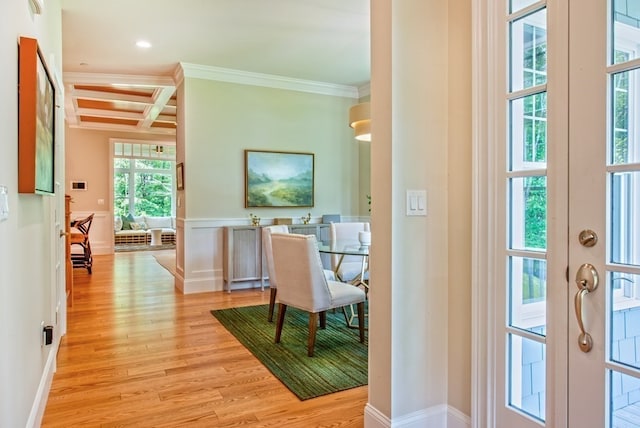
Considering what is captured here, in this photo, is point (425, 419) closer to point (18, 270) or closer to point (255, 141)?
point (18, 270)

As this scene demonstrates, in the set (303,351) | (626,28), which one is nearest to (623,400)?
(626,28)

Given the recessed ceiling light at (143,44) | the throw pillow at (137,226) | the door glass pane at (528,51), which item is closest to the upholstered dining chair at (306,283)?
the door glass pane at (528,51)

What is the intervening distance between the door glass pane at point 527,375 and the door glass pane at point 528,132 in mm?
720

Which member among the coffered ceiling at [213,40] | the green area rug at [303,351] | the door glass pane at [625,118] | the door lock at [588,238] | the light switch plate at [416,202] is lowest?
the green area rug at [303,351]

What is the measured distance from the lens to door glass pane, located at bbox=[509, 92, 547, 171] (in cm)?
162

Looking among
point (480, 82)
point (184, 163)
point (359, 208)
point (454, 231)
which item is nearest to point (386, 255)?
point (454, 231)

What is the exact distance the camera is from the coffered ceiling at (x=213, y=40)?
11.9 ft

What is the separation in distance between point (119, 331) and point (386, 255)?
289cm

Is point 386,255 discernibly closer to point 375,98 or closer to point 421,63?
point 375,98

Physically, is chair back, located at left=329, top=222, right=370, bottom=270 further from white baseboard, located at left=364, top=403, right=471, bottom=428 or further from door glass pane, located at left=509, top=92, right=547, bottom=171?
door glass pane, located at left=509, top=92, right=547, bottom=171

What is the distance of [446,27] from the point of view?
2021mm

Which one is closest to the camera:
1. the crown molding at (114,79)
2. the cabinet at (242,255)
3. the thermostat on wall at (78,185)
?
the cabinet at (242,255)

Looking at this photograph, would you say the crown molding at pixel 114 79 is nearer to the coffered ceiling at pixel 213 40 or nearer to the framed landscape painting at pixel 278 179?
the coffered ceiling at pixel 213 40

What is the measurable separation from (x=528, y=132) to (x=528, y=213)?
33 centimetres
